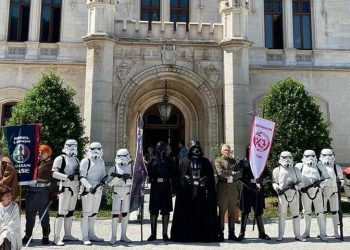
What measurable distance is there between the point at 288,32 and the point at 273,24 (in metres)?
0.87

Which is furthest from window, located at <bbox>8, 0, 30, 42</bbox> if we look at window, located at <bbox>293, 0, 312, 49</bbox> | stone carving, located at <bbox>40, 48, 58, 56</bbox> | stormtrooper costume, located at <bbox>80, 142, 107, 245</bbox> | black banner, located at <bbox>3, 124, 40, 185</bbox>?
window, located at <bbox>293, 0, 312, 49</bbox>

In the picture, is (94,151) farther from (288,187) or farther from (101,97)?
(101,97)

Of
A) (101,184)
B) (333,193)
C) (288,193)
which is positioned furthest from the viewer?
(333,193)

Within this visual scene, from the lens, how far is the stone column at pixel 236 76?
14.3m

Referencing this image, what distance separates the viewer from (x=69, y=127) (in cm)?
1322

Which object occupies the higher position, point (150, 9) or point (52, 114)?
point (150, 9)

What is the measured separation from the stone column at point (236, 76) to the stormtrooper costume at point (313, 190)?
18.2 ft

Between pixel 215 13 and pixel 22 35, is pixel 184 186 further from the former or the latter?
pixel 22 35

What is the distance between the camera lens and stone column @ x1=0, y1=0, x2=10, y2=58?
1759 centimetres

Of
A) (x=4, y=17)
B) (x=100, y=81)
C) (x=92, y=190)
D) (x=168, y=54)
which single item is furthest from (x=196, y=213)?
(x=4, y=17)

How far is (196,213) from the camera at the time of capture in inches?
318

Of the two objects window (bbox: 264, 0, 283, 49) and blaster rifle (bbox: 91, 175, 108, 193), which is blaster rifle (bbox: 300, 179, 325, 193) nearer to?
blaster rifle (bbox: 91, 175, 108, 193)

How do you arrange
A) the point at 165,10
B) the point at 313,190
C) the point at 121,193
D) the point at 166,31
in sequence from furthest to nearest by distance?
1. the point at 165,10
2. the point at 166,31
3. the point at 313,190
4. the point at 121,193

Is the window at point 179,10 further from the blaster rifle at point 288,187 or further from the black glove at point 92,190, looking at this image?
the black glove at point 92,190
